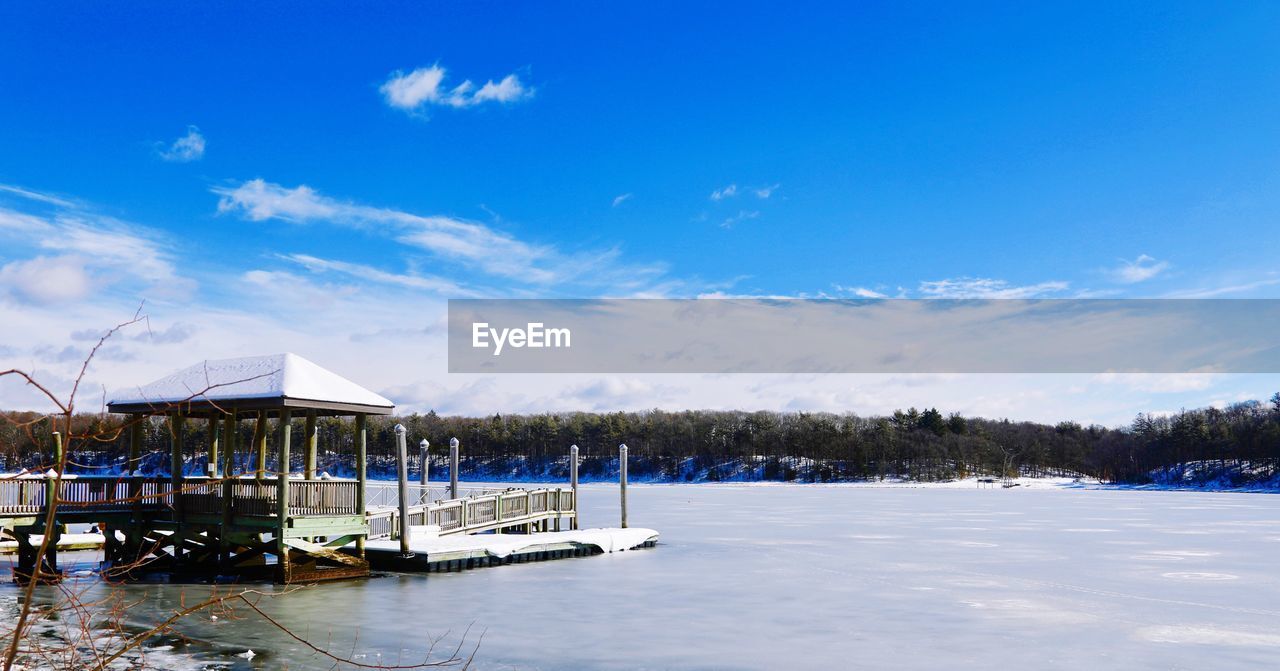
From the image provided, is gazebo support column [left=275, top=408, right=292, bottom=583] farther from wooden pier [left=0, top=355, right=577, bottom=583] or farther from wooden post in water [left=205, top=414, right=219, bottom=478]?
wooden post in water [left=205, top=414, right=219, bottom=478]

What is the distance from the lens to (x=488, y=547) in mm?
21500

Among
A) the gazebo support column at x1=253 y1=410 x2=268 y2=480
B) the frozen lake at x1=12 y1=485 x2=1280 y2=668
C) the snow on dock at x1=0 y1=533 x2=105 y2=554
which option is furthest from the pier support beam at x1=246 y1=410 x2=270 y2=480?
the snow on dock at x1=0 y1=533 x2=105 y2=554

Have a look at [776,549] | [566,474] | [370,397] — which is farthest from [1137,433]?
[370,397]

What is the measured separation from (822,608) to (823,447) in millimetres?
97794

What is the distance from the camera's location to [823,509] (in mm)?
48000

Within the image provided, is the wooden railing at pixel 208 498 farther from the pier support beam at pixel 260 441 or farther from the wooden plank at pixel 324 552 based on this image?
the pier support beam at pixel 260 441

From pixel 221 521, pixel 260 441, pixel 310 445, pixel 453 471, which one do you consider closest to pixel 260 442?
pixel 260 441

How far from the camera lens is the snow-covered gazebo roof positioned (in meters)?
17.7

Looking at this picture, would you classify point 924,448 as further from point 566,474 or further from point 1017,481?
point 566,474

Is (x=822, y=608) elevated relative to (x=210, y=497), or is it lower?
lower

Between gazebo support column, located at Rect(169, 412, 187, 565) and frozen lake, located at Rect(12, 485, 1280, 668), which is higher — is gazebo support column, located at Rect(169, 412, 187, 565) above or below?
above

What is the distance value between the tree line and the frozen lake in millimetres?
81294

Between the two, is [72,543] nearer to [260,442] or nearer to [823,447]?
A: [260,442]

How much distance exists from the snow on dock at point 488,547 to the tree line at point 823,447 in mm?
77638
